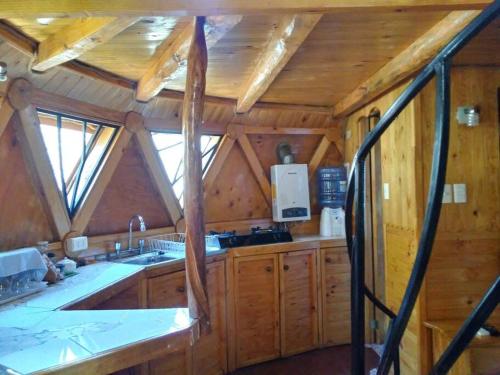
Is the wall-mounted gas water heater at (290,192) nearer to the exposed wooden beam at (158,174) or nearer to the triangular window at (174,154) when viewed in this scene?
the triangular window at (174,154)

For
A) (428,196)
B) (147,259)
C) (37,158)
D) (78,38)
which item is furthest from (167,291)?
(428,196)

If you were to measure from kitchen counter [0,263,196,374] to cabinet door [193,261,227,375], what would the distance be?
48.0 inches

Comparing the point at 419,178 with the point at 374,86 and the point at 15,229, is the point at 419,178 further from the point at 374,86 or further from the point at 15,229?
the point at 15,229

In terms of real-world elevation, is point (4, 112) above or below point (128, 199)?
above

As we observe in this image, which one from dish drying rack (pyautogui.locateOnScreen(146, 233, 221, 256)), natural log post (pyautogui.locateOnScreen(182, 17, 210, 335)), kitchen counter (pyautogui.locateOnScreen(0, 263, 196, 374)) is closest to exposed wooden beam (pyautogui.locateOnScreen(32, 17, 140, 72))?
natural log post (pyautogui.locateOnScreen(182, 17, 210, 335))

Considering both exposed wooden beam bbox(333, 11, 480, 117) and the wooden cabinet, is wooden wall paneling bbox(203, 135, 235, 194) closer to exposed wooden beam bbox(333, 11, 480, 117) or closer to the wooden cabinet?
the wooden cabinet

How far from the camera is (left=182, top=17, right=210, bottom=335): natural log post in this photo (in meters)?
1.99

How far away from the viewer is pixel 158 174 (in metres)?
3.49

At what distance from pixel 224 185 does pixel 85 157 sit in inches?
57.6

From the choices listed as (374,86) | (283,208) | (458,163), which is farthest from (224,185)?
(458,163)

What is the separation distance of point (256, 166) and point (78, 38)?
94.9 inches

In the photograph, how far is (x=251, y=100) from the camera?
11.5 feet

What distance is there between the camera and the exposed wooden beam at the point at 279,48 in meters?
2.15

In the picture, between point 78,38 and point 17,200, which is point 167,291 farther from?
point 78,38
